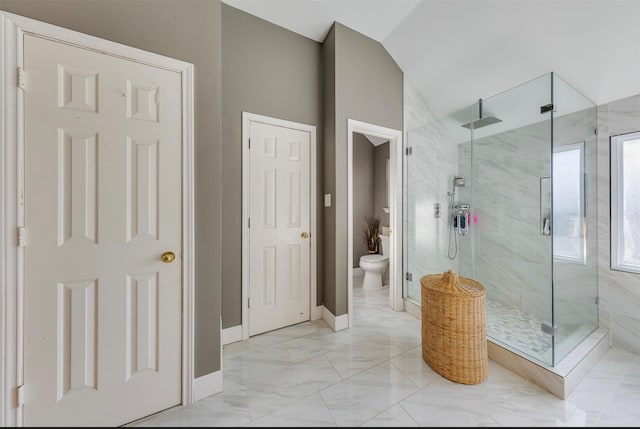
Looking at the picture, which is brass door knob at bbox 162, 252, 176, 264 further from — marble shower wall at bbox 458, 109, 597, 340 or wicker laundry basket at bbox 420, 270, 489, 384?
marble shower wall at bbox 458, 109, 597, 340

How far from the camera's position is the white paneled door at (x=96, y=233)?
1.10m

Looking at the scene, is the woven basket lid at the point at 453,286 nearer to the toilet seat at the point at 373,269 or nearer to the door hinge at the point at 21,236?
the toilet seat at the point at 373,269

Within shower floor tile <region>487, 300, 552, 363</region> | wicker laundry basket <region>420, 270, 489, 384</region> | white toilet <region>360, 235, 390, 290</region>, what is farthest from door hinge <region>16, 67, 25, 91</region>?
white toilet <region>360, 235, 390, 290</region>

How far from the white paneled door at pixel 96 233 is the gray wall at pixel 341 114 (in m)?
1.42

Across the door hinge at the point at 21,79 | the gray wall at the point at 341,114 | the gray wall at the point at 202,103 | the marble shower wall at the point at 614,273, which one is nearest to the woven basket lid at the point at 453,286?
the gray wall at the point at 341,114

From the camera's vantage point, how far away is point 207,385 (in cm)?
149

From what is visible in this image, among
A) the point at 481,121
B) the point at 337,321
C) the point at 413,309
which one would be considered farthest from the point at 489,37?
the point at 337,321

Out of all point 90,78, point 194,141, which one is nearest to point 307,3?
point 194,141

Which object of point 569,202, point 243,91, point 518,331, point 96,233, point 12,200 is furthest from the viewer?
point 243,91

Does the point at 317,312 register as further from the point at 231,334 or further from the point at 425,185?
the point at 425,185

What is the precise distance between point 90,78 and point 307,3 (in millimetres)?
1807

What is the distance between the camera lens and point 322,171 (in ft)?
8.56

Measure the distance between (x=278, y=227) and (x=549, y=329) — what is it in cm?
220

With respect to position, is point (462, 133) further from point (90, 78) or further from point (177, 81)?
point (90, 78)
